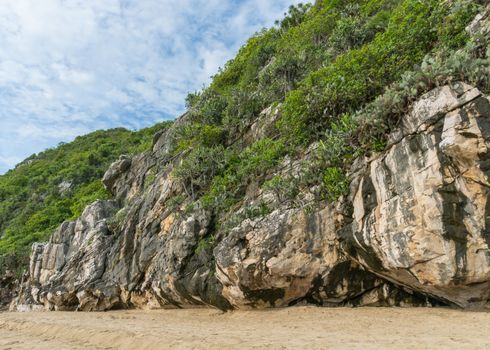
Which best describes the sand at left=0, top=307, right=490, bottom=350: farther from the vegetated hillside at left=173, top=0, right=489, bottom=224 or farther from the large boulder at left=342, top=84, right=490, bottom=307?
the vegetated hillside at left=173, top=0, right=489, bottom=224

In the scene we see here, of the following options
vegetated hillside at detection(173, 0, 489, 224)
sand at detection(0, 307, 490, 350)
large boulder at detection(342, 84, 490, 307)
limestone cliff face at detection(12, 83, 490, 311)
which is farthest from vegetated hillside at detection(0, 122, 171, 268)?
large boulder at detection(342, 84, 490, 307)

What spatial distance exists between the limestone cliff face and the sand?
0.69 m

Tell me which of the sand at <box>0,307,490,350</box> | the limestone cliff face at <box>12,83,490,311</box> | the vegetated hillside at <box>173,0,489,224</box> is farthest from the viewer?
the vegetated hillside at <box>173,0,489,224</box>

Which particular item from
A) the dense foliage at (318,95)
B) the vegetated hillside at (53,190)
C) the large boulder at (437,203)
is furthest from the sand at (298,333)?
the vegetated hillside at (53,190)

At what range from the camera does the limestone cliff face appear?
8141 mm

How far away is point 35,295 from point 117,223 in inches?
328

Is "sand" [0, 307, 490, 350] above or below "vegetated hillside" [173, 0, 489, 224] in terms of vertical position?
below

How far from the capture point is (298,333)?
906 cm

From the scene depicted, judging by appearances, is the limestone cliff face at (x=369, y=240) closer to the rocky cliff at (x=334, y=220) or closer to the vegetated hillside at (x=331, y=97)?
the rocky cliff at (x=334, y=220)

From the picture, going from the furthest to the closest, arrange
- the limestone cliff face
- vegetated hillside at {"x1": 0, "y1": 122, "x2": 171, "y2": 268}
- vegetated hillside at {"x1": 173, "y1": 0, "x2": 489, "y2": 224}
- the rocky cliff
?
vegetated hillside at {"x1": 0, "y1": 122, "x2": 171, "y2": 268}, vegetated hillside at {"x1": 173, "y1": 0, "x2": 489, "y2": 224}, the rocky cliff, the limestone cliff face

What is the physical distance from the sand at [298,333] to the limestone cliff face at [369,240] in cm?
69

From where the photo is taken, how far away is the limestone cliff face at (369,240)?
8141mm

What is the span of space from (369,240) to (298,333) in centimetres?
311

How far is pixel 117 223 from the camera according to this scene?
24109mm
